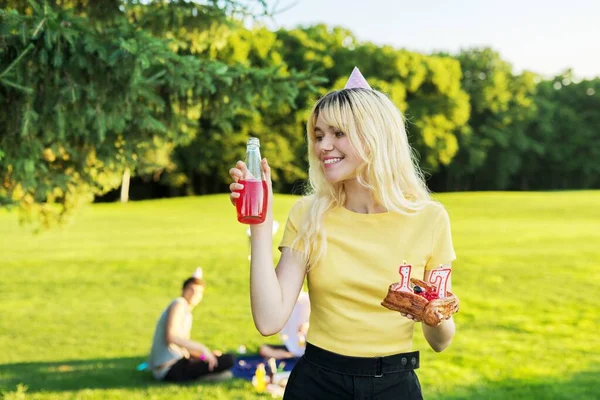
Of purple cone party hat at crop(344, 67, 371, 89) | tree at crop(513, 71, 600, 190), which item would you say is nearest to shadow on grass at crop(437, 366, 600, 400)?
purple cone party hat at crop(344, 67, 371, 89)

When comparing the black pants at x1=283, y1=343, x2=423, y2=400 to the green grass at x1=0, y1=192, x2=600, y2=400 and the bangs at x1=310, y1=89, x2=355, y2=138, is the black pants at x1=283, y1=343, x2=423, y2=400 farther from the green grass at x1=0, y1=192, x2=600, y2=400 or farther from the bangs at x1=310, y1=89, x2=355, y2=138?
the green grass at x1=0, y1=192, x2=600, y2=400

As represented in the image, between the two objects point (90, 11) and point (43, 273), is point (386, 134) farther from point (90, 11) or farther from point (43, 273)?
point (43, 273)

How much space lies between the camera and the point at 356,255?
2.28 metres

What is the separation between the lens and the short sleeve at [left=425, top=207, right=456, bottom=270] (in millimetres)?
2336

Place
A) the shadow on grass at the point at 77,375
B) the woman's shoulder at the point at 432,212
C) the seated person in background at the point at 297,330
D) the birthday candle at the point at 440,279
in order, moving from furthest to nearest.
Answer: the seated person in background at the point at 297,330 < the shadow on grass at the point at 77,375 < the woman's shoulder at the point at 432,212 < the birthday candle at the point at 440,279

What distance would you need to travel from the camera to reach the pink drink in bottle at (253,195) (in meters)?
2.14

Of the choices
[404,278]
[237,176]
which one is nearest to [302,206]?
[237,176]

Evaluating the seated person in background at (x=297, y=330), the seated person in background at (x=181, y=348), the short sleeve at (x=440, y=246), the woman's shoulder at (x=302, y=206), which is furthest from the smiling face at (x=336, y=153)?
the seated person in background at (x=297, y=330)

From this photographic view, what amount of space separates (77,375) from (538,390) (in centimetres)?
462

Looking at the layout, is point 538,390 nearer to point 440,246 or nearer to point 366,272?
A: point 440,246

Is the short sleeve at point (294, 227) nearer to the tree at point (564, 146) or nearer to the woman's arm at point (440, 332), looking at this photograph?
the woman's arm at point (440, 332)

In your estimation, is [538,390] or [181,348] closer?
[538,390]

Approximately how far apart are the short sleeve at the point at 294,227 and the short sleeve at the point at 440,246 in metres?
0.44

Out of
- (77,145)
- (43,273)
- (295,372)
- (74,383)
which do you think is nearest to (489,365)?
(74,383)
